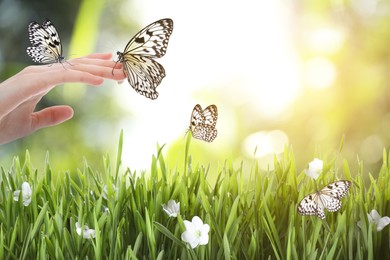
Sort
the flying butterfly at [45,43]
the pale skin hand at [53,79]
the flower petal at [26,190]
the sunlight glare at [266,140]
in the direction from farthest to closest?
the sunlight glare at [266,140], the flying butterfly at [45,43], the flower petal at [26,190], the pale skin hand at [53,79]

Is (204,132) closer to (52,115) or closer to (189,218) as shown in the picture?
(189,218)

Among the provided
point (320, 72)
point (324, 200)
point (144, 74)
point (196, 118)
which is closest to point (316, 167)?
point (324, 200)

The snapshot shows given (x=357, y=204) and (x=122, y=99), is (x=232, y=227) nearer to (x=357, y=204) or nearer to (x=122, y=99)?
(x=357, y=204)

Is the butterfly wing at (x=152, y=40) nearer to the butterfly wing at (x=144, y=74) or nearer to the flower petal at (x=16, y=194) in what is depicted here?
the butterfly wing at (x=144, y=74)

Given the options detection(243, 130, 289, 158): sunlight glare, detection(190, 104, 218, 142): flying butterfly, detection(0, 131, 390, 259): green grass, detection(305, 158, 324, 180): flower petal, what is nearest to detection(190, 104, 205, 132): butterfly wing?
detection(190, 104, 218, 142): flying butterfly

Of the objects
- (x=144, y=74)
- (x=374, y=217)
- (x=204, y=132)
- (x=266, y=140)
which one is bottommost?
(x=266, y=140)

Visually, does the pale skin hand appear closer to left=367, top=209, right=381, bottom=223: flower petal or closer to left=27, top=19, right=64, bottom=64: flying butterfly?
left=27, top=19, right=64, bottom=64: flying butterfly

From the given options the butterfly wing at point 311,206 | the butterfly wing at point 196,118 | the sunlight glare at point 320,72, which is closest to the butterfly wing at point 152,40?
the butterfly wing at point 196,118

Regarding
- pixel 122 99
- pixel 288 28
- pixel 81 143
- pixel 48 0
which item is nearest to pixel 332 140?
pixel 288 28
